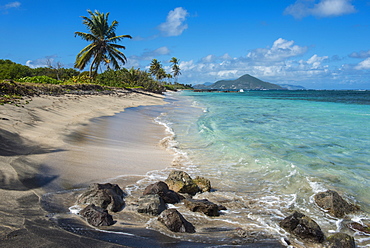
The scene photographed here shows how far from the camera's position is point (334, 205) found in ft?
16.7

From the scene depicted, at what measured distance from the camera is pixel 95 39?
35000mm

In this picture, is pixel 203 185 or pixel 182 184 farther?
pixel 203 185

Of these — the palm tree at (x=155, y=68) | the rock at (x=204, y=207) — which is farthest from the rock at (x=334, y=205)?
the palm tree at (x=155, y=68)

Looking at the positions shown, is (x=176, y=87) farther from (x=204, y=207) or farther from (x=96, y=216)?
(x=96, y=216)

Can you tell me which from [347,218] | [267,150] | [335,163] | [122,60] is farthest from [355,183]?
[122,60]

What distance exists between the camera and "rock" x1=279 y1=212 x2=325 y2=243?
13.1ft

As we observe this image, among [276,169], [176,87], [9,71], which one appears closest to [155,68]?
[176,87]

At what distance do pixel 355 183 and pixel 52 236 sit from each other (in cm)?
735

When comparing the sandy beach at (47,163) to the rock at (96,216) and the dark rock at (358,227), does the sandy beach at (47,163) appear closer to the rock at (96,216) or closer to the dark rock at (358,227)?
the rock at (96,216)

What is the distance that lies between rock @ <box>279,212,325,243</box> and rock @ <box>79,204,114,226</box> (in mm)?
2956

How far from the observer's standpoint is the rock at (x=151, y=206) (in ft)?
14.3

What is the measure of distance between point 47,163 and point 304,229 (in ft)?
18.5

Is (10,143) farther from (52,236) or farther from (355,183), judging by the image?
(355,183)

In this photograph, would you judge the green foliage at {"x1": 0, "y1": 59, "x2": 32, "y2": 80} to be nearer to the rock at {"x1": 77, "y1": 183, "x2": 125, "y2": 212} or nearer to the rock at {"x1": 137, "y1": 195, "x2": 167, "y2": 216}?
the rock at {"x1": 77, "y1": 183, "x2": 125, "y2": 212}
